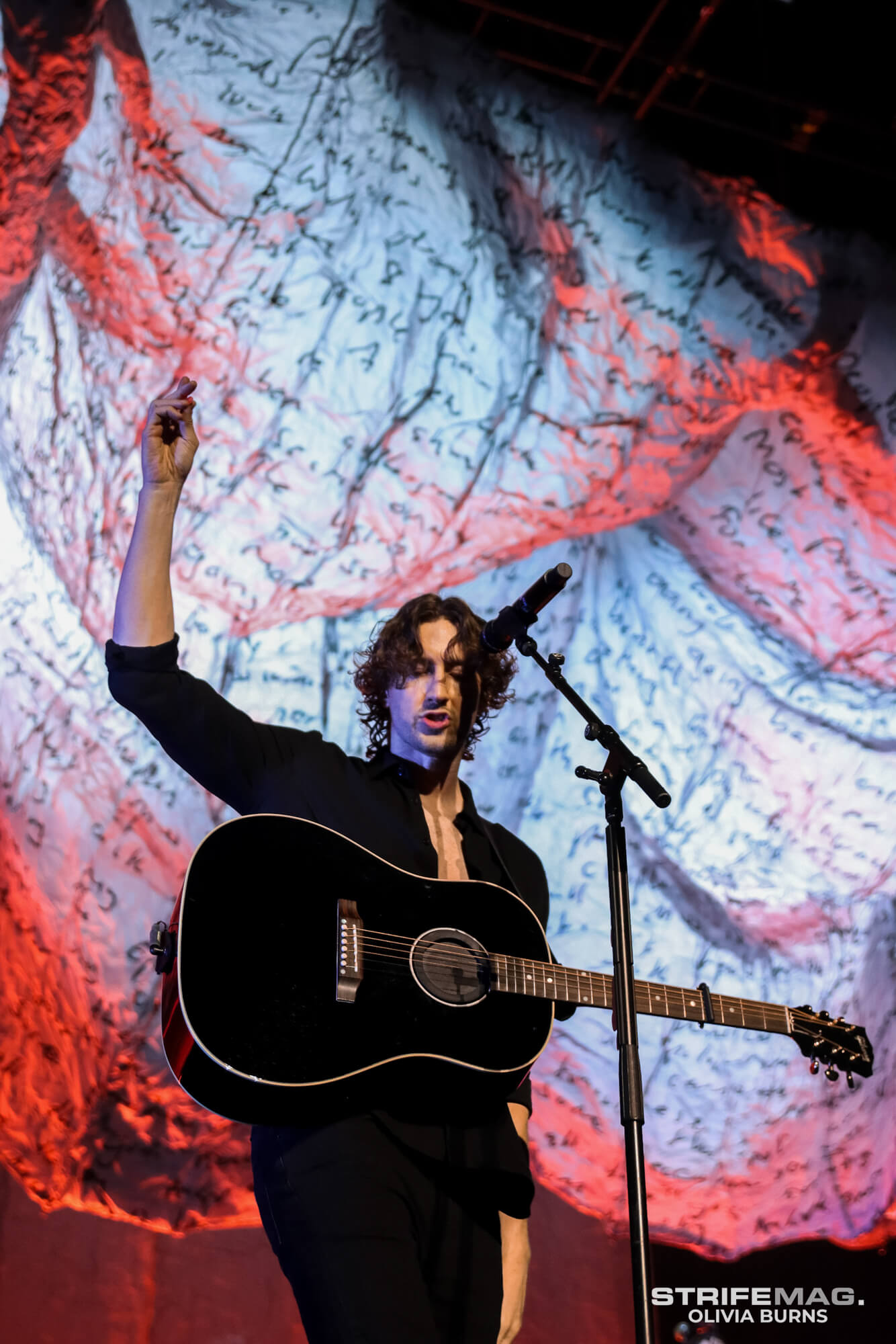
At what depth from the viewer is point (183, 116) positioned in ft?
10.7

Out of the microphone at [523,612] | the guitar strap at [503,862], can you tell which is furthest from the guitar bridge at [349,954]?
the microphone at [523,612]

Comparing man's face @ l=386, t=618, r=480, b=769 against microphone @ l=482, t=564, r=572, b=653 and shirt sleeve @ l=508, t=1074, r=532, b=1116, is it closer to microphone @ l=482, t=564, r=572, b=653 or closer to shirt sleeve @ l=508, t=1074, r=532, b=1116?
microphone @ l=482, t=564, r=572, b=653

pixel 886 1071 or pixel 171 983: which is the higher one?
pixel 886 1071

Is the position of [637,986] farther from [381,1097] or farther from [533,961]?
[381,1097]

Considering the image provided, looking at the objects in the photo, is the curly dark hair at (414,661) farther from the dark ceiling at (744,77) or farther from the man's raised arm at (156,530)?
the dark ceiling at (744,77)

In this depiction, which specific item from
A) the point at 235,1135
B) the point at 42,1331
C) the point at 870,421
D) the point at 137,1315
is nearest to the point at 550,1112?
the point at 235,1135

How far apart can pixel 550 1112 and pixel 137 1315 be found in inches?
45.2

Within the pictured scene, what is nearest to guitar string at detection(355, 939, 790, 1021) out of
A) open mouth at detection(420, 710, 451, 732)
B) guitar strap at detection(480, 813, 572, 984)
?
guitar strap at detection(480, 813, 572, 984)

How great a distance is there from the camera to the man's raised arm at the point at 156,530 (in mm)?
1824

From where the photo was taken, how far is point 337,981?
1.73 metres

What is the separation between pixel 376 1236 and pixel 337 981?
363 mm

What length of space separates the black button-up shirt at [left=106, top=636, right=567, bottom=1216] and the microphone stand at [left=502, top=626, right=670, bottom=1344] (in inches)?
10.9

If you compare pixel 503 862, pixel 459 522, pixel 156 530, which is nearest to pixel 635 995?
pixel 503 862

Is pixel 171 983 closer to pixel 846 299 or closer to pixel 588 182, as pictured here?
pixel 588 182
